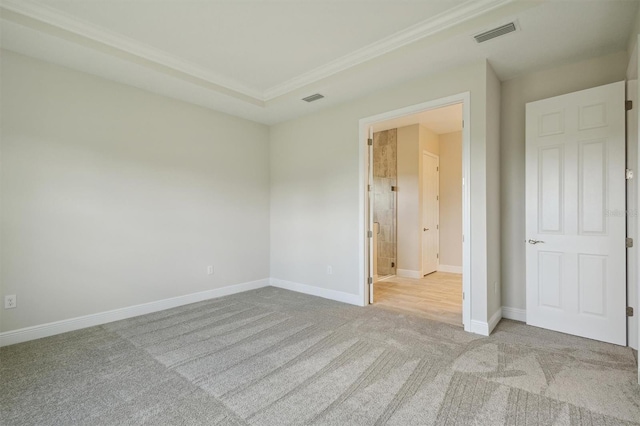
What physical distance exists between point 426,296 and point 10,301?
15.7 ft

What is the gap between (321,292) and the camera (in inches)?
180

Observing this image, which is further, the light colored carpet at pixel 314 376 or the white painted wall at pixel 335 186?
the white painted wall at pixel 335 186

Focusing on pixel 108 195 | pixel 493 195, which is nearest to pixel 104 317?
pixel 108 195

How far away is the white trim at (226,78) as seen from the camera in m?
2.53

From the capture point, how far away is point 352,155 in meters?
4.23

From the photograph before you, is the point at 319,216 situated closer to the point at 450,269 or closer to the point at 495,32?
the point at 495,32

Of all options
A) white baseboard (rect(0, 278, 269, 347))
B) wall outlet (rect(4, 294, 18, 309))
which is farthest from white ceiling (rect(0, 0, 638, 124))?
white baseboard (rect(0, 278, 269, 347))

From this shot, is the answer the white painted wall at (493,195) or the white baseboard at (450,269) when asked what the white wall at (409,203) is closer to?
the white baseboard at (450,269)

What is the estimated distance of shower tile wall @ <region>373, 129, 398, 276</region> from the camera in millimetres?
6281

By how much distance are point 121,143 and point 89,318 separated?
78.1 inches

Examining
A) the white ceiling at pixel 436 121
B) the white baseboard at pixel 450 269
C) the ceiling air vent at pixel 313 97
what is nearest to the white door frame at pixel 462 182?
the ceiling air vent at pixel 313 97

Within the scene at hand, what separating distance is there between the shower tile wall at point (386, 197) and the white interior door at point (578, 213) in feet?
10.1

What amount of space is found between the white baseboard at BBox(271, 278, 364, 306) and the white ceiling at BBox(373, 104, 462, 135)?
2785mm

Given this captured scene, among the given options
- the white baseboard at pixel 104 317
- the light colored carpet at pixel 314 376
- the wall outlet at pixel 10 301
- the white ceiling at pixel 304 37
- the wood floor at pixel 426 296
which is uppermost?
the white ceiling at pixel 304 37
